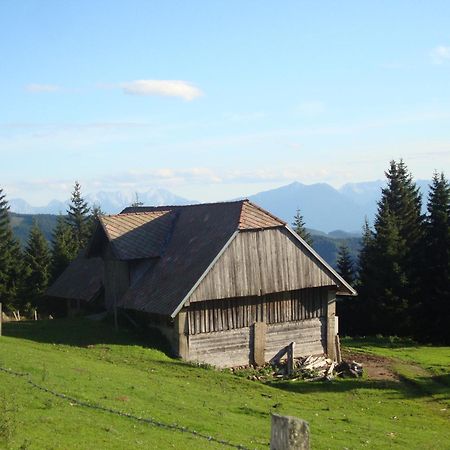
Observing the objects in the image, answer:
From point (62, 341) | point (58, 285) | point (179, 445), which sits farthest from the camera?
point (58, 285)

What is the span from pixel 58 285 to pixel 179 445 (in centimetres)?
3281

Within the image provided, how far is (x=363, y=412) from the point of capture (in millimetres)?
26438

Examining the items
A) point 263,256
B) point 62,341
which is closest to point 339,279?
point 263,256

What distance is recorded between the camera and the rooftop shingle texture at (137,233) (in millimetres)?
37406

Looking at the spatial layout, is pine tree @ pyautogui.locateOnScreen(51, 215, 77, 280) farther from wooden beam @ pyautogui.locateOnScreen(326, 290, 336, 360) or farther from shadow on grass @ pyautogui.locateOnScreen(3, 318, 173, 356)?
wooden beam @ pyautogui.locateOnScreen(326, 290, 336, 360)

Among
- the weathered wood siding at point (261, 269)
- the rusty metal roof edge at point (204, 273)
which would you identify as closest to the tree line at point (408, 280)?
the weathered wood siding at point (261, 269)

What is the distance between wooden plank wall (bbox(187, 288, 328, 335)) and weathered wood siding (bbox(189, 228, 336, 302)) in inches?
29.8

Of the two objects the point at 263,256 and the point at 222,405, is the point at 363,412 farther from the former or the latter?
the point at 263,256

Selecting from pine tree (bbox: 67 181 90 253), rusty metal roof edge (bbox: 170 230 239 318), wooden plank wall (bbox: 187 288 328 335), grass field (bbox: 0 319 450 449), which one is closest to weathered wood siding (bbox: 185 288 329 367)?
wooden plank wall (bbox: 187 288 328 335)

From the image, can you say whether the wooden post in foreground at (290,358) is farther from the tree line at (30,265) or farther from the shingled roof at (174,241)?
the tree line at (30,265)

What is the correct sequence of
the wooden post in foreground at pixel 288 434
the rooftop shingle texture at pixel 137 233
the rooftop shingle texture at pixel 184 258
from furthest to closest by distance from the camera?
the rooftop shingle texture at pixel 137 233 < the rooftop shingle texture at pixel 184 258 < the wooden post in foreground at pixel 288 434

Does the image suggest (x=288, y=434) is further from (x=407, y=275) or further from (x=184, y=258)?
(x=407, y=275)

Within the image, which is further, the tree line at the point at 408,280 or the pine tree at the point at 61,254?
the pine tree at the point at 61,254

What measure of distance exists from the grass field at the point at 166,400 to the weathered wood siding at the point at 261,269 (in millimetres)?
4032
